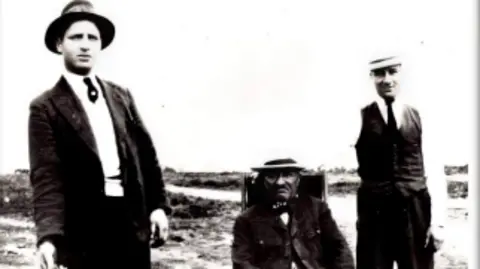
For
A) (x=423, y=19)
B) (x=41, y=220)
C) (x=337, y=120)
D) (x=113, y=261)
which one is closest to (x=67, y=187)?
(x=41, y=220)

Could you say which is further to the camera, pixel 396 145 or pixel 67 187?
pixel 396 145

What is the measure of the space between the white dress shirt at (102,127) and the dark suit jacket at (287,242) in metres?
0.75

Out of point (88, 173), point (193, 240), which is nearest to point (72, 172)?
point (88, 173)

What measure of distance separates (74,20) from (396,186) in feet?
5.72

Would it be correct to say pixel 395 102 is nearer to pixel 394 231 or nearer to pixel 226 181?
pixel 394 231

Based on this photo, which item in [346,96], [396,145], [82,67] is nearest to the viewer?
[82,67]

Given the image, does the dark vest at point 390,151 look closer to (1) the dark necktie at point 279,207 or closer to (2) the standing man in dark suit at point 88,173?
(1) the dark necktie at point 279,207

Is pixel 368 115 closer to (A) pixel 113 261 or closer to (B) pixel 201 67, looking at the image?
(B) pixel 201 67

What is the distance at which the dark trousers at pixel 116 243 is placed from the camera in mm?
3359

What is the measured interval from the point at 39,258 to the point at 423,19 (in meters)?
2.33

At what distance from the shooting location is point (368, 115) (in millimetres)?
3865

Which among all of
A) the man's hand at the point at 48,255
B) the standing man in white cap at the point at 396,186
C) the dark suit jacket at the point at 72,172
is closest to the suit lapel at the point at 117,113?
the dark suit jacket at the point at 72,172

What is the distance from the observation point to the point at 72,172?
332 cm

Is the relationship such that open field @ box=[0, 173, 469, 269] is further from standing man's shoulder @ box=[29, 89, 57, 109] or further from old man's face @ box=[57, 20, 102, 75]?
old man's face @ box=[57, 20, 102, 75]
